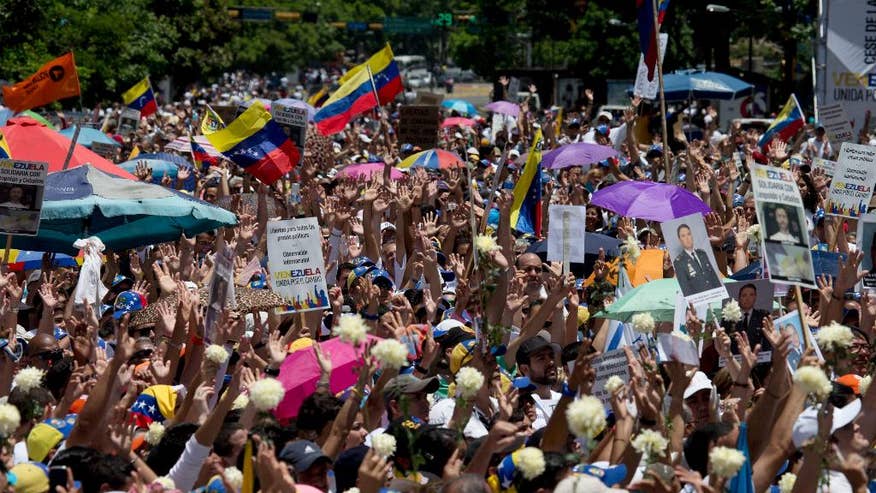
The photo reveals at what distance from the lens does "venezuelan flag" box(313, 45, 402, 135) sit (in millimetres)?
19062

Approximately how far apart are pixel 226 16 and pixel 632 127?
3992cm

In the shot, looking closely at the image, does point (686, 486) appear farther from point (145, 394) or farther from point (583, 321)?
point (583, 321)

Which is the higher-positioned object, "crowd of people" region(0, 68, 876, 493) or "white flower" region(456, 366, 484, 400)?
"white flower" region(456, 366, 484, 400)

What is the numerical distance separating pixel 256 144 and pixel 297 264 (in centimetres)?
468

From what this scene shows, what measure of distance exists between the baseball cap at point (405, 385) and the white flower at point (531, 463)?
1.30 meters

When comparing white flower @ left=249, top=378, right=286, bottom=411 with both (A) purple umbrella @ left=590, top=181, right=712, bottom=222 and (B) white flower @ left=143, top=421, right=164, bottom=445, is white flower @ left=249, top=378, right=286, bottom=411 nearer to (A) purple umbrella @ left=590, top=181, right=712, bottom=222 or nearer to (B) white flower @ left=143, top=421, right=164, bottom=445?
(B) white flower @ left=143, top=421, right=164, bottom=445

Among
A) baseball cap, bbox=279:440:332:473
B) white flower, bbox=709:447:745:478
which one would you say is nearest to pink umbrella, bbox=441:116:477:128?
baseball cap, bbox=279:440:332:473

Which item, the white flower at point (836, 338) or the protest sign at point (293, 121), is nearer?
the white flower at point (836, 338)

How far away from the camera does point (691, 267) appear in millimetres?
7930

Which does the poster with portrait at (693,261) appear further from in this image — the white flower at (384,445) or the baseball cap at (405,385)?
the white flower at (384,445)

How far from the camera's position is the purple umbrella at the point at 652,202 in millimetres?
11742

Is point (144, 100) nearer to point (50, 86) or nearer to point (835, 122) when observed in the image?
point (50, 86)

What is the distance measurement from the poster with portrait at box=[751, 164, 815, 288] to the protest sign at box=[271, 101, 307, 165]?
9.11 m

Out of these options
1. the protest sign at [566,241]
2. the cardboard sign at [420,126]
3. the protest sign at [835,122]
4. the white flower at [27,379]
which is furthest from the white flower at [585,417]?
the cardboard sign at [420,126]
